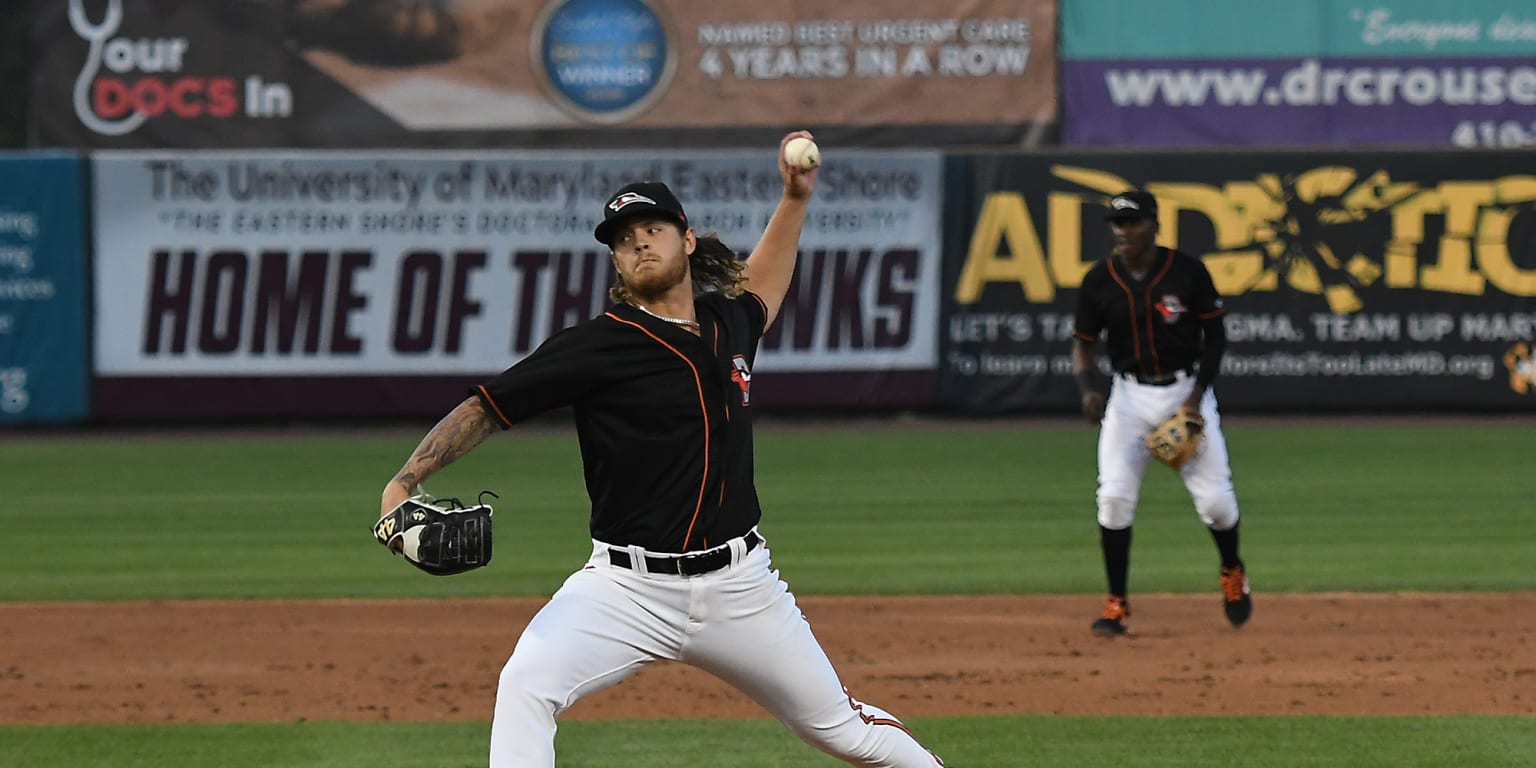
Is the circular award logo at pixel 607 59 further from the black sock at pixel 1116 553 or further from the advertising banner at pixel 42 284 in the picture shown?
the black sock at pixel 1116 553

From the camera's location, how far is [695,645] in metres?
5.00

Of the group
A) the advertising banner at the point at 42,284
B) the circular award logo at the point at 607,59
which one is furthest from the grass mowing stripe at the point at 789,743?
the circular award logo at the point at 607,59

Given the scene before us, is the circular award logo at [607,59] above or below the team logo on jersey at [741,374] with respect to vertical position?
above

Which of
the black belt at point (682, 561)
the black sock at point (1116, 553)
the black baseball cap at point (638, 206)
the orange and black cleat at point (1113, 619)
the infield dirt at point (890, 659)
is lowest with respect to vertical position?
the infield dirt at point (890, 659)

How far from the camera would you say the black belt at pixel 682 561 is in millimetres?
4922

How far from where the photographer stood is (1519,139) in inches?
899

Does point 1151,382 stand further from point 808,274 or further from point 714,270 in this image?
point 808,274

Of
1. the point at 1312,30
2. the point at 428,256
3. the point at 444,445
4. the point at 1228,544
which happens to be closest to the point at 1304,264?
the point at 1312,30

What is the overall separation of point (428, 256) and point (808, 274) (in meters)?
3.79

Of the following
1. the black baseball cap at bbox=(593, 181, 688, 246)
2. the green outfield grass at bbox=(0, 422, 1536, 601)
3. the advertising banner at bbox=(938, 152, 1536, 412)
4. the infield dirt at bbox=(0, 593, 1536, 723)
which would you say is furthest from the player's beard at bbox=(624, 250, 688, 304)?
the advertising banner at bbox=(938, 152, 1536, 412)

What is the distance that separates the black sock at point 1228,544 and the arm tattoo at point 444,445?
5.18m

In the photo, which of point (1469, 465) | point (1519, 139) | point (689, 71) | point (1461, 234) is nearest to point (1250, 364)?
point (1461, 234)

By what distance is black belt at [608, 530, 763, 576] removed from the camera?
492 cm

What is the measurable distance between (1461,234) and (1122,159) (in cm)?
338
